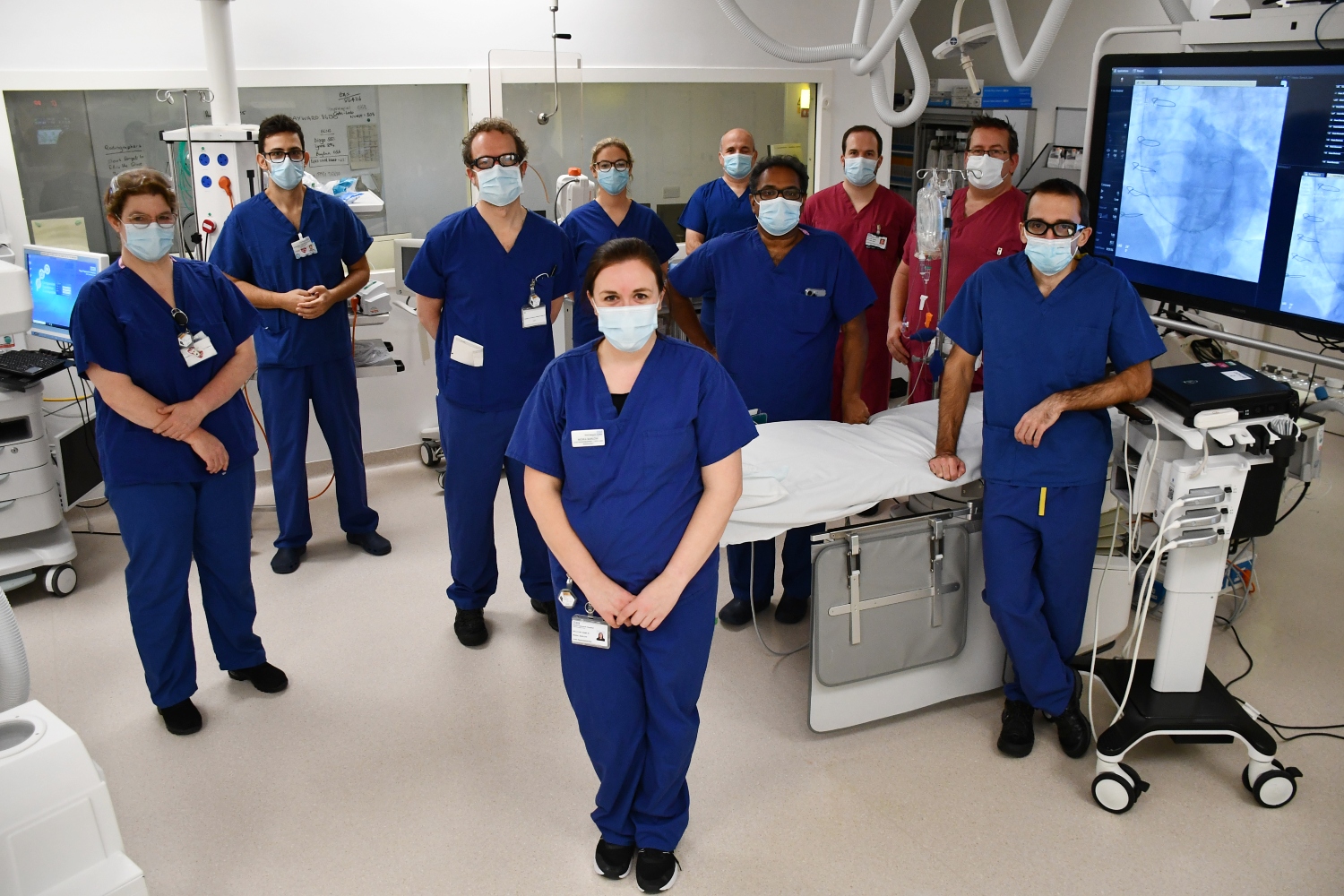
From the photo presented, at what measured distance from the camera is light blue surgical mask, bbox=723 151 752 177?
4.10 metres

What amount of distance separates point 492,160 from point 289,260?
97 cm

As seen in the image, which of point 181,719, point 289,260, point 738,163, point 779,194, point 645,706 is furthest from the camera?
point 738,163

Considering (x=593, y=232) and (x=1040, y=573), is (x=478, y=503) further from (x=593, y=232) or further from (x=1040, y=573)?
(x=1040, y=573)

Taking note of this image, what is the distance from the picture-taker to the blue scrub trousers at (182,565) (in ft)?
8.59

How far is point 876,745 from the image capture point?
8.95 ft

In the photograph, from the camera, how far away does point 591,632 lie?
6.81ft

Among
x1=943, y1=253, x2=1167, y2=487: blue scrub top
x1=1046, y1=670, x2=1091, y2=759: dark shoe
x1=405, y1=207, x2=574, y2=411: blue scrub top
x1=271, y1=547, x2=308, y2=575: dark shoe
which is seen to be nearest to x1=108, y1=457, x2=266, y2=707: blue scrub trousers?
x1=405, y1=207, x2=574, y2=411: blue scrub top

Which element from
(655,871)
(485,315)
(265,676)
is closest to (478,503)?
(485,315)

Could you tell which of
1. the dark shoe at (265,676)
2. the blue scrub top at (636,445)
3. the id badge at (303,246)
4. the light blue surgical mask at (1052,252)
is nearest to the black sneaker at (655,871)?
the blue scrub top at (636,445)

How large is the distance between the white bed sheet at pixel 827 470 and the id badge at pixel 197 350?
134 centimetres

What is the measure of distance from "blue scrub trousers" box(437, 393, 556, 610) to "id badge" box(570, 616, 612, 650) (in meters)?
1.08

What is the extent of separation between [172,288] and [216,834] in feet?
4.22

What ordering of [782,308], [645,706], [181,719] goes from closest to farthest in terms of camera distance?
[645,706], [181,719], [782,308]

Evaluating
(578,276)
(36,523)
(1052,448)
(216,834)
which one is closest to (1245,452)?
(1052,448)
